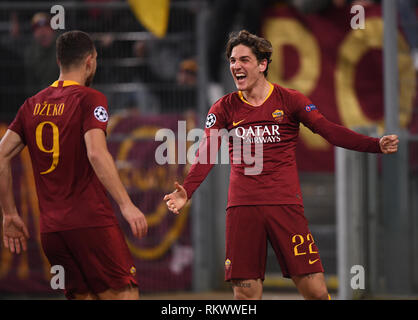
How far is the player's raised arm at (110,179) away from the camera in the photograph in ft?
15.2

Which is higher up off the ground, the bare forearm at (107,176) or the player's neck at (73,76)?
the player's neck at (73,76)

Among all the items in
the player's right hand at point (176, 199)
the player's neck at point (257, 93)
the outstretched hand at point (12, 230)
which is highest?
the player's neck at point (257, 93)

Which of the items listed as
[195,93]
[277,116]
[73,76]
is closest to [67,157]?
[73,76]

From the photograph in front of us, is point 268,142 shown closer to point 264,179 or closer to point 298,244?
point 264,179

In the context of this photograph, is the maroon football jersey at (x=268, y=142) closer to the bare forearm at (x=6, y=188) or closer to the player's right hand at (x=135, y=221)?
the player's right hand at (x=135, y=221)

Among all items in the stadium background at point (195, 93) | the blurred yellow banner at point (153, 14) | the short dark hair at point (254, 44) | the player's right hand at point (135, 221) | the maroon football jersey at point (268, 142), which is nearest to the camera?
the player's right hand at point (135, 221)

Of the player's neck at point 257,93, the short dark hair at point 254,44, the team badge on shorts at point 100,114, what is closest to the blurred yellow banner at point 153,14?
the short dark hair at point 254,44

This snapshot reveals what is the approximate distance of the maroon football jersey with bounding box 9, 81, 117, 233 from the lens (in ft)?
15.8

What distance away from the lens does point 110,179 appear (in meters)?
4.68

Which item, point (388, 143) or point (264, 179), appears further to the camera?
point (264, 179)

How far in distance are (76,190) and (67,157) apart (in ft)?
0.71

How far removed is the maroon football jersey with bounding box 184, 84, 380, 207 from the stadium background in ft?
15.8

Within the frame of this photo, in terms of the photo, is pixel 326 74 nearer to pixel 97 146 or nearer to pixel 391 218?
pixel 391 218

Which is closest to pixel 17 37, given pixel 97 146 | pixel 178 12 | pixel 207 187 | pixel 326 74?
pixel 178 12
